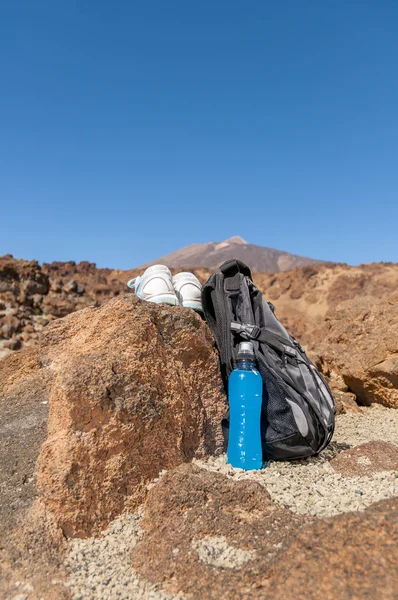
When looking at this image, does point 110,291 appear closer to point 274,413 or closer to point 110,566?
point 274,413

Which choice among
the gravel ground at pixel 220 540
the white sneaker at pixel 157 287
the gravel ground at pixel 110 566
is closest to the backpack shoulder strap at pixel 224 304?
the white sneaker at pixel 157 287

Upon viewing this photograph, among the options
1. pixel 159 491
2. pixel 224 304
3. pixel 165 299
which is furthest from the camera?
pixel 165 299

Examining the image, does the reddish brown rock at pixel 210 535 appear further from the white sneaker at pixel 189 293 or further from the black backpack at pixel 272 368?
the white sneaker at pixel 189 293

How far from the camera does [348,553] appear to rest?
4.82ft

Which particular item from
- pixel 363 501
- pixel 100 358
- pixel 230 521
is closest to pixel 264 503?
pixel 230 521

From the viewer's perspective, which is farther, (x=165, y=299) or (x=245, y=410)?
(x=165, y=299)

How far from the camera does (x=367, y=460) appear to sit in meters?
2.54

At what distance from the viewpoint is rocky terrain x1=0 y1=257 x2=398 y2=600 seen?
1566 mm

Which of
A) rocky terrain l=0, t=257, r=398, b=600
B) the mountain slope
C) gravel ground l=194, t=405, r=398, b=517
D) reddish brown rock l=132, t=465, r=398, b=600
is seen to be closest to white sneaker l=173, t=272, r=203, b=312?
rocky terrain l=0, t=257, r=398, b=600

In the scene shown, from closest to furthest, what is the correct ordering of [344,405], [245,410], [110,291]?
[245,410] < [344,405] < [110,291]

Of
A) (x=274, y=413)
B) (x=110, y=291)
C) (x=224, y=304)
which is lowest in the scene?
(x=274, y=413)

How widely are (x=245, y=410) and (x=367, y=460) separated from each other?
0.73 metres

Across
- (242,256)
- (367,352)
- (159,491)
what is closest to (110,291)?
(367,352)

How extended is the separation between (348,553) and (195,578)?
55 cm
